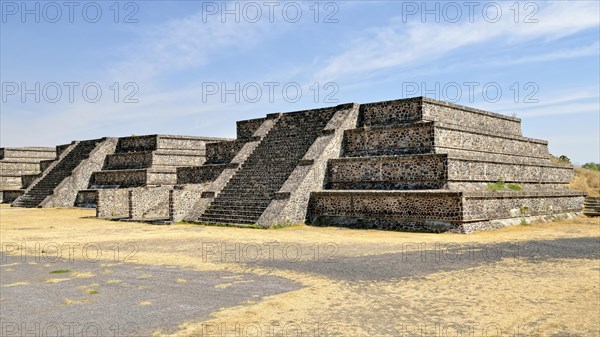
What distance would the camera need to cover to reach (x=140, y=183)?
29.9 metres

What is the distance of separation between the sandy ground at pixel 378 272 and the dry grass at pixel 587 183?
1293 cm

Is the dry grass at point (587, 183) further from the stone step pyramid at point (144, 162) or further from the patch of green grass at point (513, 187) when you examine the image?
the stone step pyramid at point (144, 162)

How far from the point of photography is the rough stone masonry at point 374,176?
16.8 m

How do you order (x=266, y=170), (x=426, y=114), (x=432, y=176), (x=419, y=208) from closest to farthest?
(x=419, y=208)
(x=432, y=176)
(x=426, y=114)
(x=266, y=170)

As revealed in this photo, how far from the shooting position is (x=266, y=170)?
22.0 metres

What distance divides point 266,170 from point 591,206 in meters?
15.1

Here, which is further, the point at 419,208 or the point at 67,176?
the point at 67,176

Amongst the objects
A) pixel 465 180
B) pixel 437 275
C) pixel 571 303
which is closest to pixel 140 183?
pixel 465 180

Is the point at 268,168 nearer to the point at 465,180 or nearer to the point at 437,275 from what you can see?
the point at 465,180

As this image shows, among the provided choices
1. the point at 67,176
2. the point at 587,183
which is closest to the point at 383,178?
the point at 587,183

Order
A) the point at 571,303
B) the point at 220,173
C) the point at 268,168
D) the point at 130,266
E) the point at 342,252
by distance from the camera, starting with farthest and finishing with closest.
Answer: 1. the point at 220,173
2. the point at 268,168
3. the point at 342,252
4. the point at 130,266
5. the point at 571,303

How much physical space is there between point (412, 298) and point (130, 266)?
5839mm

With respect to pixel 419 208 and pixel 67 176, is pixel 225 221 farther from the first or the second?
pixel 67 176

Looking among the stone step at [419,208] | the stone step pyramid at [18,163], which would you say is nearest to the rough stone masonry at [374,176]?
the stone step at [419,208]
